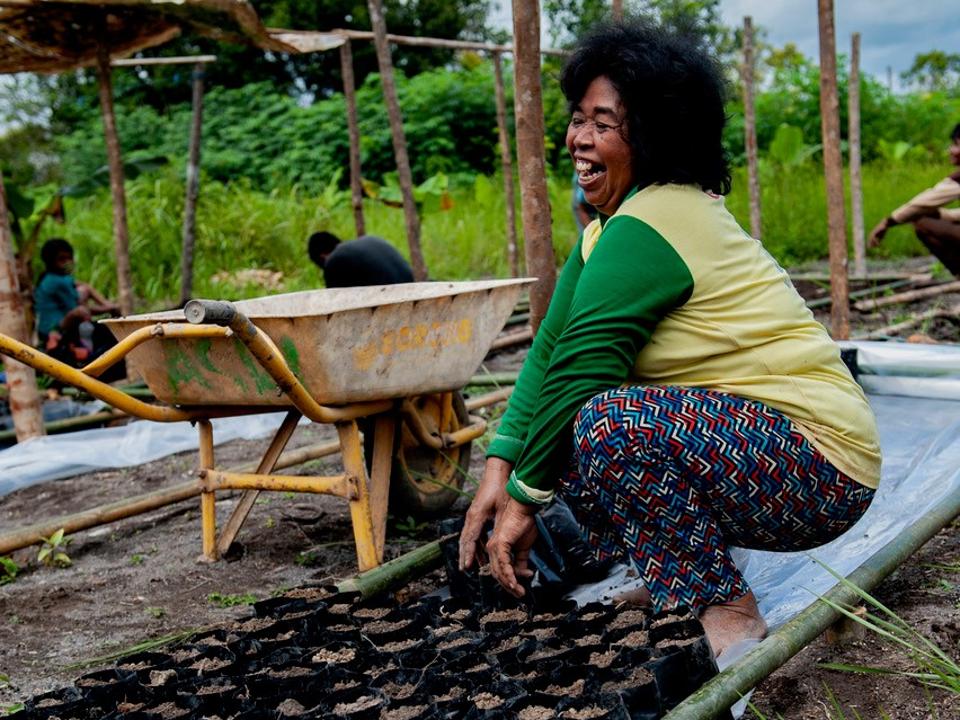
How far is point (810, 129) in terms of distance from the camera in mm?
17125

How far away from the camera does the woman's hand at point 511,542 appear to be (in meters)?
2.17

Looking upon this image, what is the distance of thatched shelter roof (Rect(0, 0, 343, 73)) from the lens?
5.14 metres

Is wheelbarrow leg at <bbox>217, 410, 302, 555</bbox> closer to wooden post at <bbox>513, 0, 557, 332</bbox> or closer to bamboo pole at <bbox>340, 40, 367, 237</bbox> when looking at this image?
wooden post at <bbox>513, 0, 557, 332</bbox>

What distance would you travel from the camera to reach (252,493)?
348 cm

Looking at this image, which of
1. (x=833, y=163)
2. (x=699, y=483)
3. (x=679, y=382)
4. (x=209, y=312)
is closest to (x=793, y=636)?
(x=699, y=483)

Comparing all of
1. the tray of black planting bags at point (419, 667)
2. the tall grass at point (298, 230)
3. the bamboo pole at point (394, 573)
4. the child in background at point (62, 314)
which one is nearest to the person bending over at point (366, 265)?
the bamboo pole at point (394, 573)

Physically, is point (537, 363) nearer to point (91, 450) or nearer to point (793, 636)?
point (793, 636)

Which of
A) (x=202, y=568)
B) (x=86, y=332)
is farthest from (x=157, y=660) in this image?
Result: (x=86, y=332)

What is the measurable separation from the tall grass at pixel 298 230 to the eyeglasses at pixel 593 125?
21.9ft

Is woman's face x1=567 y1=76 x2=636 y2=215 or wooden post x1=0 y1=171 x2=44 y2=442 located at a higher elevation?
woman's face x1=567 y1=76 x2=636 y2=215

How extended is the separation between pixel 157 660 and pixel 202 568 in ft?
3.38

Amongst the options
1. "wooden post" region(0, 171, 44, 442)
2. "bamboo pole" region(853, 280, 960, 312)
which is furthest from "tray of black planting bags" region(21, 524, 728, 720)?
"bamboo pole" region(853, 280, 960, 312)

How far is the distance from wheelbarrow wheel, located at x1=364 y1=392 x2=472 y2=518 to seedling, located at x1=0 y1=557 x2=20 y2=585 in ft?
3.85

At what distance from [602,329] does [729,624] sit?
0.68 meters
